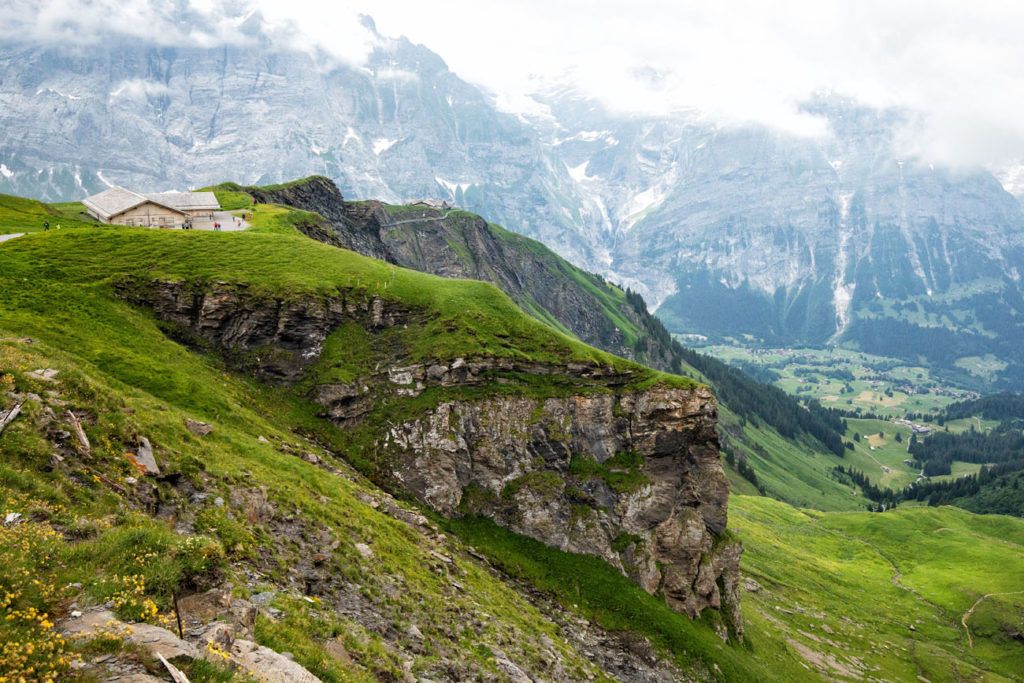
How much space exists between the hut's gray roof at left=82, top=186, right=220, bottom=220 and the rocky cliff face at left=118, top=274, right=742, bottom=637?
3913 centimetres

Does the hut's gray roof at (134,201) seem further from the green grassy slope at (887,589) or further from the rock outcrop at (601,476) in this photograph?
the green grassy slope at (887,589)

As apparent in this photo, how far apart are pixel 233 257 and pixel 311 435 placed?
2663 cm

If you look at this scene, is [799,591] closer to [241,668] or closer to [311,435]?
[311,435]

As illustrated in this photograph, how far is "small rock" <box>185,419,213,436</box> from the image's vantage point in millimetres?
36688

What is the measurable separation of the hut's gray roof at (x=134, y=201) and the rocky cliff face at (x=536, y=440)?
39.1 metres

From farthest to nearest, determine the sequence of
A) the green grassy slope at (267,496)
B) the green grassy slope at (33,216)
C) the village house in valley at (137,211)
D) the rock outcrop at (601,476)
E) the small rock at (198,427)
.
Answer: the village house in valley at (137,211) < the green grassy slope at (33,216) < the rock outcrop at (601,476) < the small rock at (198,427) < the green grassy slope at (267,496)

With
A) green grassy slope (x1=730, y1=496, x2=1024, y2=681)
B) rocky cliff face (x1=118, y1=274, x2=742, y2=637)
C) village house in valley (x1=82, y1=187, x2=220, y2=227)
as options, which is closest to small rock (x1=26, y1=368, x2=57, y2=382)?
rocky cliff face (x1=118, y1=274, x2=742, y2=637)

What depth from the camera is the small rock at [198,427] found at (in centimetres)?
3669

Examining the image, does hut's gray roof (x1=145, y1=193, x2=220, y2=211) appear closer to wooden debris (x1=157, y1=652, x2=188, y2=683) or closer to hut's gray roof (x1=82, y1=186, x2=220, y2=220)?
hut's gray roof (x1=82, y1=186, x2=220, y2=220)

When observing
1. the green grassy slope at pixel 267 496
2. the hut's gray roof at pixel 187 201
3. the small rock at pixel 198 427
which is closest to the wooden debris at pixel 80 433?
the green grassy slope at pixel 267 496

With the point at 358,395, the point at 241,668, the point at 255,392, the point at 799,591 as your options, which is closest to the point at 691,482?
the point at 358,395

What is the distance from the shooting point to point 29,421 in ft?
75.8

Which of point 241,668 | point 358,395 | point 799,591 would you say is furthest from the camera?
point 799,591

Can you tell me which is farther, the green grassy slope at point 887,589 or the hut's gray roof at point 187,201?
the green grassy slope at point 887,589
